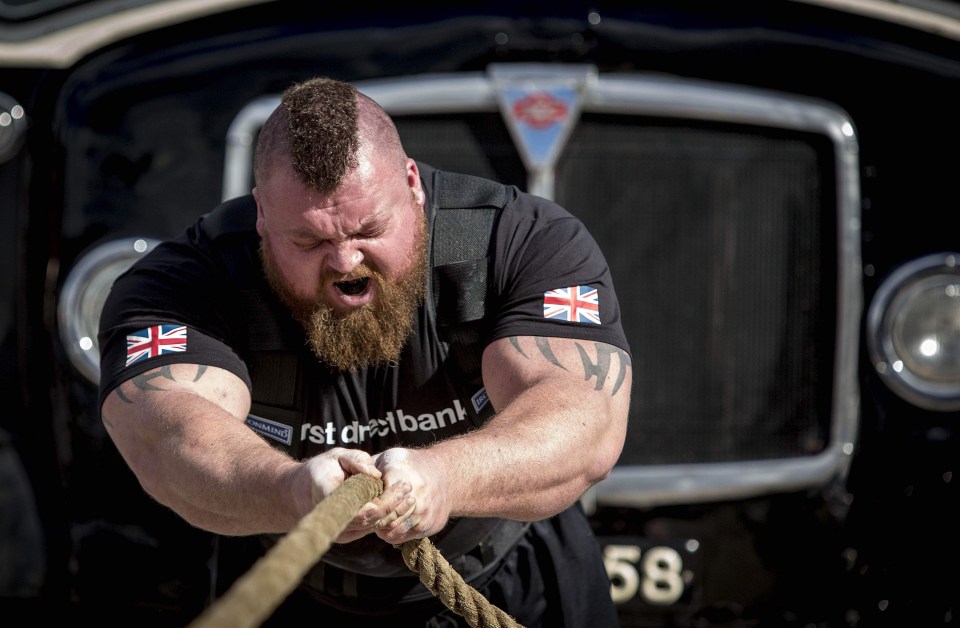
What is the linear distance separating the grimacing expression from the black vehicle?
626 millimetres

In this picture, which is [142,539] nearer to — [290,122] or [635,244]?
[290,122]

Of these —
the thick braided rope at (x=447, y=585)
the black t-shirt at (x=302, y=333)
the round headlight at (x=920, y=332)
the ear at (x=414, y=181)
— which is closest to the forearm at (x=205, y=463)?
the black t-shirt at (x=302, y=333)

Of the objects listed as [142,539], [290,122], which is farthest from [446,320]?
[142,539]

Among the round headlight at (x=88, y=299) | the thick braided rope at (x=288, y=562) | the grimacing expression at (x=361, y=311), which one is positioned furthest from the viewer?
the round headlight at (x=88, y=299)

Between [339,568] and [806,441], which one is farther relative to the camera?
[806,441]

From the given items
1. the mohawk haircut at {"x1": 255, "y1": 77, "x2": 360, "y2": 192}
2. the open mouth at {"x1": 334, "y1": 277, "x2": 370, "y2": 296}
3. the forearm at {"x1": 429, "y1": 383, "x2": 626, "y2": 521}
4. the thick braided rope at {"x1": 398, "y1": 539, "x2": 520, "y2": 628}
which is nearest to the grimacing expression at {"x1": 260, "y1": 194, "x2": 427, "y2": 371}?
the open mouth at {"x1": 334, "y1": 277, "x2": 370, "y2": 296}

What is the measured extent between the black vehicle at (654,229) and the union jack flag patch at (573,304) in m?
0.64

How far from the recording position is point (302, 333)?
2621 millimetres

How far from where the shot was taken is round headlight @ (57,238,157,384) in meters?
3.00

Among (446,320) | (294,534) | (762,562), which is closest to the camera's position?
(294,534)

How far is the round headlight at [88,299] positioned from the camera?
300 cm

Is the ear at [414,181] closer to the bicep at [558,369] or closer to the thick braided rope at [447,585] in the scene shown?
the bicep at [558,369]

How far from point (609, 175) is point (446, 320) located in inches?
30.2

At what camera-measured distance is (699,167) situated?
3174mm
